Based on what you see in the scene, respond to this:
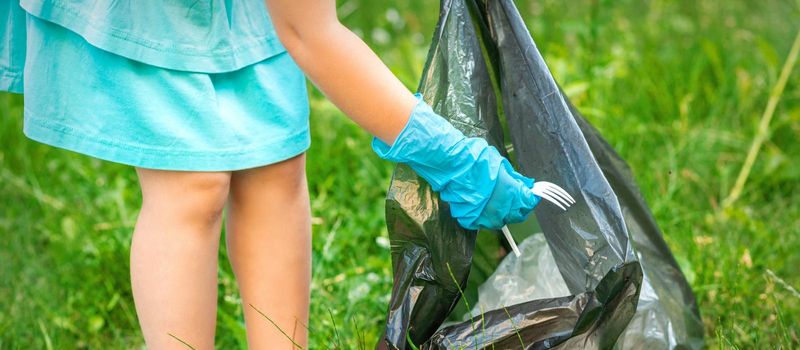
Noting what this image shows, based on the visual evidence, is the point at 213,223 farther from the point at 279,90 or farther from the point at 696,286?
the point at 696,286

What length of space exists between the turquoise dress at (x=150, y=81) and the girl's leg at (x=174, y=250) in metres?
0.06

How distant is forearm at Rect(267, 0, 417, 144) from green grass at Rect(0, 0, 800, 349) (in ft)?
1.52

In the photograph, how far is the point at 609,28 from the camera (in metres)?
3.38

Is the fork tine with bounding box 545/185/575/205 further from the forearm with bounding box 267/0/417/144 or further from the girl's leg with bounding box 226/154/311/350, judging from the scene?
the girl's leg with bounding box 226/154/311/350

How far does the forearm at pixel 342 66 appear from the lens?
1260 mm

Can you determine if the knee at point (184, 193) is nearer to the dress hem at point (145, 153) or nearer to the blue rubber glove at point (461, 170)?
the dress hem at point (145, 153)

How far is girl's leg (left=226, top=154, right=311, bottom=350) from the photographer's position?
1.63 metres

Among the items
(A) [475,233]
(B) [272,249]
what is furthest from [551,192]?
(B) [272,249]

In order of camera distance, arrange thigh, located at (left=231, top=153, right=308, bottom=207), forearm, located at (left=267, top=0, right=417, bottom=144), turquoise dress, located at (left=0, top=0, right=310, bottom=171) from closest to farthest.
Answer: forearm, located at (left=267, top=0, right=417, bottom=144) → turquoise dress, located at (left=0, top=0, right=310, bottom=171) → thigh, located at (left=231, top=153, right=308, bottom=207)

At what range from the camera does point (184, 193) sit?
1478mm

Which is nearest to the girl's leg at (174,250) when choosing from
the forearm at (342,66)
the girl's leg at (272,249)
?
the girl's leg at (272,249)

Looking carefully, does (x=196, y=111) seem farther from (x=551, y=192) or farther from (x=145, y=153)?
(x=551, y=192)

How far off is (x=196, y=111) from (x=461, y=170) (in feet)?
1.41

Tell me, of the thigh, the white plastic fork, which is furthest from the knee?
the white plastic fork
